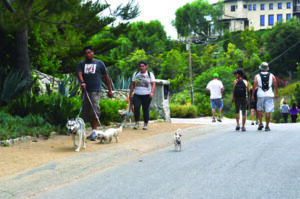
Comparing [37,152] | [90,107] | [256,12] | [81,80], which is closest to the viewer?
[37,152]

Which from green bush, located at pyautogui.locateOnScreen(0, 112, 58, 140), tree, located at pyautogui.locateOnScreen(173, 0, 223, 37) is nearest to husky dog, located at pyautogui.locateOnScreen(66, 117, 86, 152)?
green bush, located at pyautogui.locateOnScreen(0, 112, 58, 140)

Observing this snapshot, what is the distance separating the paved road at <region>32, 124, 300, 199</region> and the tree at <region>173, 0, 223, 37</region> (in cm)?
9573

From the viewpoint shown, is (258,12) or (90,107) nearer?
(90,107)

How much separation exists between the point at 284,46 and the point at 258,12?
28.8 metres

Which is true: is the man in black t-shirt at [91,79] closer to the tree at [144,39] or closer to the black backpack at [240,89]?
the black backpack at [240,89]

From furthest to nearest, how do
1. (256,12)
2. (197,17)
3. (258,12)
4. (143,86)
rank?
(197,17) → (256,12) → (258,12) → (143,86)

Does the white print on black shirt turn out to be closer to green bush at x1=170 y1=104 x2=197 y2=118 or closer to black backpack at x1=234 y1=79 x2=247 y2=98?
black backpack at x1=234 y1=79 x2=247 y2=98

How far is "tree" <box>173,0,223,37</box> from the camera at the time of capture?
336 feet

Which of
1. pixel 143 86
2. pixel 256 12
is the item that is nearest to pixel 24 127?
pixel 143 86

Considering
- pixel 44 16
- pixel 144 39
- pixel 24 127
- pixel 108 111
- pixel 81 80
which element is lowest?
pixel 24 127

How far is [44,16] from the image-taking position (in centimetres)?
1198

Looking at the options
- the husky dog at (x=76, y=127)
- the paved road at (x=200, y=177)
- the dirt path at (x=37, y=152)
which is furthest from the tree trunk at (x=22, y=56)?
the paved road at (x=200, y=177)

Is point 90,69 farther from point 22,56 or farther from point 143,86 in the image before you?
point 22,56

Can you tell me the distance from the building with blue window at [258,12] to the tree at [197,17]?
2.97 metres
